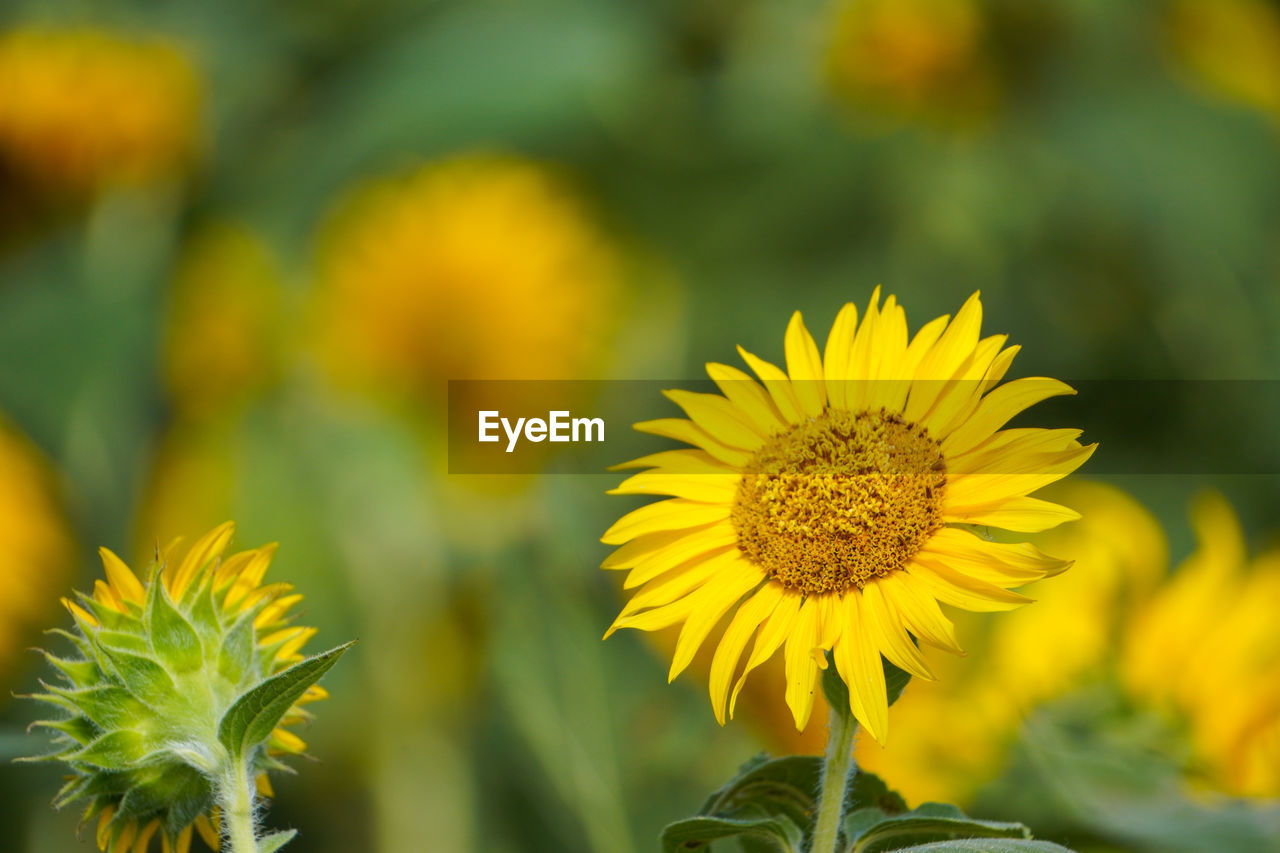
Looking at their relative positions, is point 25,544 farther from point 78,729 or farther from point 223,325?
point 78,729

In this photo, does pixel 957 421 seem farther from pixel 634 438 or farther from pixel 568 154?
pixel 568 154

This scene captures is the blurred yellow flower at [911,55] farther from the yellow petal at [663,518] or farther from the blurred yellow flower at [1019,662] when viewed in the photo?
the yellow petal at [663,518]

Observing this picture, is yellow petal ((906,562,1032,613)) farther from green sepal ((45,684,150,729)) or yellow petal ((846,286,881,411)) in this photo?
green sepal ((45,684,150,729))

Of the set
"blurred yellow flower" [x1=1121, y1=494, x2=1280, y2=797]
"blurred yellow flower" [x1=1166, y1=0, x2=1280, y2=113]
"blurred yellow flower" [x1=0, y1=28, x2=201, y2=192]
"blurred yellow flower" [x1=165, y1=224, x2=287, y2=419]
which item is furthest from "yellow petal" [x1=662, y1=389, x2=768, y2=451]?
"blurred yellow flower" [x1=1166, y1=0, x2=1280, y2=113]

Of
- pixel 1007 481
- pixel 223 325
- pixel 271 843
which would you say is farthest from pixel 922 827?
pixel 223 325

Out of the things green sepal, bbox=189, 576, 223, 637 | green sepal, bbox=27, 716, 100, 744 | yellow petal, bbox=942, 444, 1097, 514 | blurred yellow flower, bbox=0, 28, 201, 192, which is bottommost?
green sepal, bbox=27, 716, 100, 744

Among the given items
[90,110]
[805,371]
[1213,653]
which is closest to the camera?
[805,371]
